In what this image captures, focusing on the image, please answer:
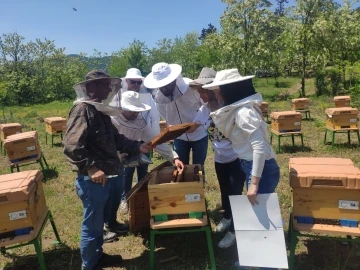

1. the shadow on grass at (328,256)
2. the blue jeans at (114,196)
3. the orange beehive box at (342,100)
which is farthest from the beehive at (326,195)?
the orange beehive box at (342,100)

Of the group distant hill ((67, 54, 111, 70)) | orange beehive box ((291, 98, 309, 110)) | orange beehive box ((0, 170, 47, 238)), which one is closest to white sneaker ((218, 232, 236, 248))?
orange beehive box ((0, 170, 47, 238))

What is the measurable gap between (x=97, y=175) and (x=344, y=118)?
272 inches

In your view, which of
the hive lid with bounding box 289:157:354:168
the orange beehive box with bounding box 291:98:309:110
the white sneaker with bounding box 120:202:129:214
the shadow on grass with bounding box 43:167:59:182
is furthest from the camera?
the orange beehive box with bounding box 291:98:309:110

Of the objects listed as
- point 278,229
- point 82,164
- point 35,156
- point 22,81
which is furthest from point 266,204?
point 22,81

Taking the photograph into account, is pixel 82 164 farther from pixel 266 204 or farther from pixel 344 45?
pixel 344 45

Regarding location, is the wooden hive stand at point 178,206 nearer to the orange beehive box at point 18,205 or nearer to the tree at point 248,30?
the orange beehive box at point 18,205

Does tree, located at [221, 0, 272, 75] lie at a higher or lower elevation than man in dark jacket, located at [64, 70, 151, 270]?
higher

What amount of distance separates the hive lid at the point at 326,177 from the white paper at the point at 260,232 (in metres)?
0.31

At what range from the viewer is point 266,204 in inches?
103

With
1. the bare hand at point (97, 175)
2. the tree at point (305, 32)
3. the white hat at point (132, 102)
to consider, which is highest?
the tree at point (305, 32)

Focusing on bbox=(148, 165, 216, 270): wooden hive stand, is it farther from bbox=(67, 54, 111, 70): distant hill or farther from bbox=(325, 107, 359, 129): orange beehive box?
bbox=(67, 54, 111, 70): distant hill

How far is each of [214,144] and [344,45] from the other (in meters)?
17.9

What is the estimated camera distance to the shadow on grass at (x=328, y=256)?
306 centimetres

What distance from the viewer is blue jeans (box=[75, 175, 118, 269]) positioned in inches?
111
